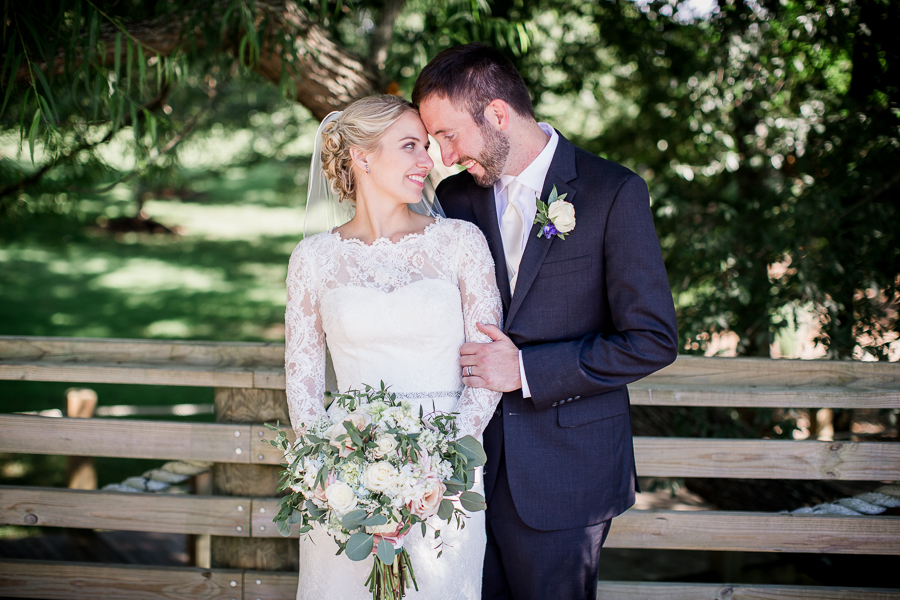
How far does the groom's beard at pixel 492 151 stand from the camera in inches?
85.9

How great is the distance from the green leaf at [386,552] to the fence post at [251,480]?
1.01 meters

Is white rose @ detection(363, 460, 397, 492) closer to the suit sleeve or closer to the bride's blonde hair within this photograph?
the suit sleeve

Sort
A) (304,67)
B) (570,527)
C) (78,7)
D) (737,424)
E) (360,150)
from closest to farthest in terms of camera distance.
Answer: (570,527), (360,150), (78,7), (304,67), (737,424)

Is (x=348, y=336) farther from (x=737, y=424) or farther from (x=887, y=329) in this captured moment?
(x=887, y=329)

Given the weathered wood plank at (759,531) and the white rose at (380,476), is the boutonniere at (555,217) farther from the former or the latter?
the weathered wood plank at (759,531)

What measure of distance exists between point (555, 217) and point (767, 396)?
119 centimetres

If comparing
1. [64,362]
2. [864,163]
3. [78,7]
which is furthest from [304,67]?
[864,163]

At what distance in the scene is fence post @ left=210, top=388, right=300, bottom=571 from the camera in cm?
261

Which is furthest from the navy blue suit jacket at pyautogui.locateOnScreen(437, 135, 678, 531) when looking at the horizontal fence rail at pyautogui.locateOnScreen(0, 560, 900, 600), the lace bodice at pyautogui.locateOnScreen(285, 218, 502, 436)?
the horizontal fence rail at pyautogui.locateOnScreen(0, 560, 900, 600)

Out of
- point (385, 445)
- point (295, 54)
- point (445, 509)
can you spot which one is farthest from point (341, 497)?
point (295, 54)

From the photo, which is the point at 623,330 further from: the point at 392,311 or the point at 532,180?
the point at 392,311

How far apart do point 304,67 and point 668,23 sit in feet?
7.06

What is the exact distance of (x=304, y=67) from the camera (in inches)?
126

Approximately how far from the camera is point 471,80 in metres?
2.17
